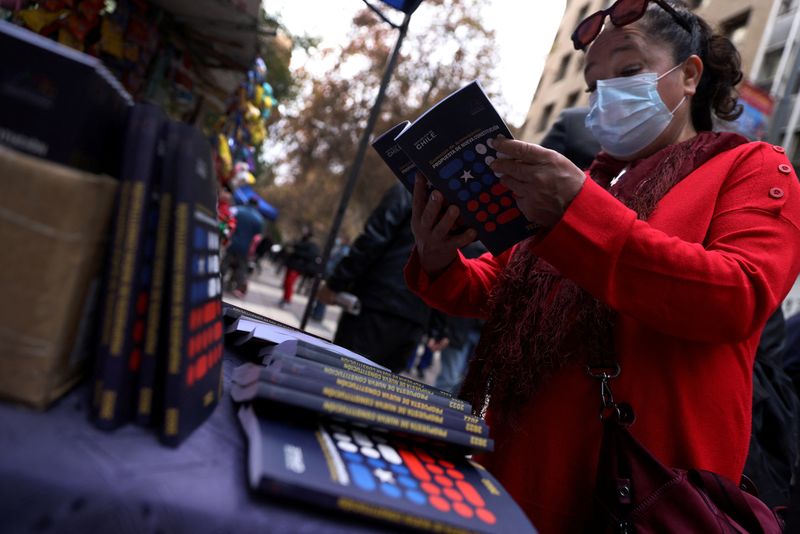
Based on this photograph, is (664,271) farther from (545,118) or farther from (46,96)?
(545,118)

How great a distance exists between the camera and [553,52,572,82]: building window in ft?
95.1

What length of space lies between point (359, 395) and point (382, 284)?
2.50m

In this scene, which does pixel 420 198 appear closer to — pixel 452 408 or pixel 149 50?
pixel 452 408

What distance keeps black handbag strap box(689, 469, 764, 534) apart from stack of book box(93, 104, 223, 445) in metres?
0.93

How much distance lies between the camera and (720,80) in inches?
63.8

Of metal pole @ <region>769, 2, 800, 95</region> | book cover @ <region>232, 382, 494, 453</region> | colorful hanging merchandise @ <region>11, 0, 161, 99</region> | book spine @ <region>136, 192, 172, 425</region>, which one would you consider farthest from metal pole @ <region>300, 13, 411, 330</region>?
metal pole @ <region>769, 2, 800, 95</region>

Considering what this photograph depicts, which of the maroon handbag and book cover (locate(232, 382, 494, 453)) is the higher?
book cover (locate(232, 382, 494, 453))

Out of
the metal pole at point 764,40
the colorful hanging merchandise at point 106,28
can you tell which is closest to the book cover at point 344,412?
the colorful hanging merchandise at point 106,28

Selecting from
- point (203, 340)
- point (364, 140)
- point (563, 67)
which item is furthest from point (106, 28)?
point (563, 67)

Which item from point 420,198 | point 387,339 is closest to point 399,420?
point 420,198

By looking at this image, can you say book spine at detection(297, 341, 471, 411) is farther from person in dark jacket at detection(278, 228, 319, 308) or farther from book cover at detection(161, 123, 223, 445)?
person in dark jacket at detection(278, 228, 319, 308)

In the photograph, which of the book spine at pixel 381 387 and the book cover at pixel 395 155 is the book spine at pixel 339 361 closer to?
the book spine at pixel 381 387

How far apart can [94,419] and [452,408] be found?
21.8 inches

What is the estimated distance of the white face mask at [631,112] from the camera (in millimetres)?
1515
